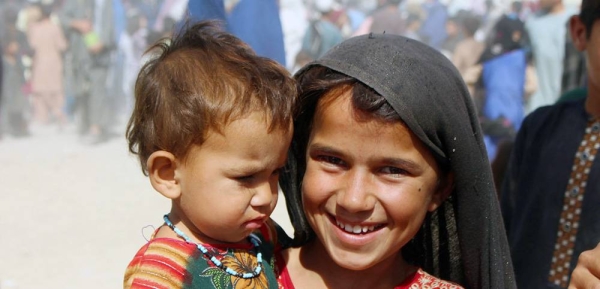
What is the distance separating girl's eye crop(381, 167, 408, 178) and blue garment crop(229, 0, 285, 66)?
99cm

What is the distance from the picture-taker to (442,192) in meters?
2.29

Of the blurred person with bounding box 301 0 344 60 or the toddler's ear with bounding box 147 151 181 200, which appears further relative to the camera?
the blurred person with bounding box 301 0 344 60

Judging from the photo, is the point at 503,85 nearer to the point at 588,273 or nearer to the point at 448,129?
the point at 448,129

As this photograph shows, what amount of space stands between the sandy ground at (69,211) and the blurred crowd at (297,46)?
695 millimetres

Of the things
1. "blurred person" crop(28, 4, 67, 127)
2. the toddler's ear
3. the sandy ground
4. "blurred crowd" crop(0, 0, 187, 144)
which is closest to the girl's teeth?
the toddler's ear

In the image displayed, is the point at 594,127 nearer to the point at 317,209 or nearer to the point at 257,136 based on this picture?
the point at 317,209

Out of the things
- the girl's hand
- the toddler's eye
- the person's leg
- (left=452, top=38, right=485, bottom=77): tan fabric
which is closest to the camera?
the girl's hand

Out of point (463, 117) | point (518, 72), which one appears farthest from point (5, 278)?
point (518, 72)

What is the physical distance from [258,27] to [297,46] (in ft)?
26.1

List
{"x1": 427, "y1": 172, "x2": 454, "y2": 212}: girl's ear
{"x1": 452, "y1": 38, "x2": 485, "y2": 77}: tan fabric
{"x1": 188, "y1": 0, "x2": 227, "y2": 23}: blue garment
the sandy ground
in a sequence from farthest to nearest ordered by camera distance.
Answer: {"x1": 452, "y1": 38, "x2": 485, "y2": 77}: tan fabric < the sandy ground < {"x1": 188, "y1": 0, "x2": 227, "y2": 23}: blue garment < {"x1": 427, "y1": 172, "x2": 454, "y2": 212}: girl's ear

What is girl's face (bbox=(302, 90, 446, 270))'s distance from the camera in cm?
207

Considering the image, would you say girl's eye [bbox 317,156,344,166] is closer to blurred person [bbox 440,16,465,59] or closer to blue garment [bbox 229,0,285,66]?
blue garment [bbox 229,0,285,66]

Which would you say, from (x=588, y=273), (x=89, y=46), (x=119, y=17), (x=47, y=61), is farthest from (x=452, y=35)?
(x=588, y=273)

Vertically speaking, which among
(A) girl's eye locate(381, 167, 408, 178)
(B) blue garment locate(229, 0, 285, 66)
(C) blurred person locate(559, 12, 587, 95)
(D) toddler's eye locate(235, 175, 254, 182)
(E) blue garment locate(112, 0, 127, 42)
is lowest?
(E) blue garment locate(112, 0, 127, 42)
